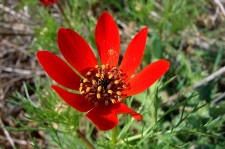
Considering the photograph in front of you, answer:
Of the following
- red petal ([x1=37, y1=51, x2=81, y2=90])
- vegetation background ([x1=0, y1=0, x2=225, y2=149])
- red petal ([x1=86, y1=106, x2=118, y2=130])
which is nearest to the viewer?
red petal ([x1=86, y1=106, x2=118, y2=130])

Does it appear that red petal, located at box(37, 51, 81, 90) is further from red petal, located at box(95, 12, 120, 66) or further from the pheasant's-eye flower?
red petal, located at box(95, 12, 120, 66)

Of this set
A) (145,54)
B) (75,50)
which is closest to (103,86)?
Result: (75,50)

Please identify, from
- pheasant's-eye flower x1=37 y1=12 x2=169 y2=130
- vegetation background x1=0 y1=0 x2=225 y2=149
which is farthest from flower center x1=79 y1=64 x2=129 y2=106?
vegetation background x1=0 y1=0 x2=225 y2=149

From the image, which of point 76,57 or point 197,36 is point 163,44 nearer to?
point 197,36

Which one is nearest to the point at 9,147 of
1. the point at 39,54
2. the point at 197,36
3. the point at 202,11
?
the point at 39,54

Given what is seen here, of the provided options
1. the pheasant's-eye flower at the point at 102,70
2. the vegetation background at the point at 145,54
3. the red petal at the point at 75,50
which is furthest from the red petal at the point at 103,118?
the vegetation background at the point at 145,54

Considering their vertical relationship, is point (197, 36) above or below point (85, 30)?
above

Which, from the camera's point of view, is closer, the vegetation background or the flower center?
the flower center
